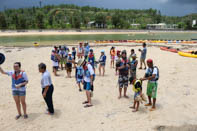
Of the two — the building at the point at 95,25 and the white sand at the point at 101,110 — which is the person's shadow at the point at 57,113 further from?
the building at the point at 95,25

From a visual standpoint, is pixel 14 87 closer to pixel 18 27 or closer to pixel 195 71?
pixel 195 71

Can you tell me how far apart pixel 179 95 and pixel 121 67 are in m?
3.04

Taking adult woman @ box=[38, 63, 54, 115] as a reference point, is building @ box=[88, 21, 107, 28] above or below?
above

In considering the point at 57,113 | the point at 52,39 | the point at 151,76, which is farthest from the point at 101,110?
the point at 52,39

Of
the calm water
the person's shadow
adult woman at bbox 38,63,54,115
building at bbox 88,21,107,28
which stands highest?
building at bbox 88,21,107,28

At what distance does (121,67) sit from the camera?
6391 millimetres

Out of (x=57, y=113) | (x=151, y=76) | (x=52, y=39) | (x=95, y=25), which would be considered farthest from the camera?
(x=95, y=25)

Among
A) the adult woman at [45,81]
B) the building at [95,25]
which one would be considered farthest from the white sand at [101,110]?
the building at [95,25]

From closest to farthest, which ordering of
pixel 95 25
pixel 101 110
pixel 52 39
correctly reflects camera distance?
pixel 101 110, pixel 52 39, pixel 95 25

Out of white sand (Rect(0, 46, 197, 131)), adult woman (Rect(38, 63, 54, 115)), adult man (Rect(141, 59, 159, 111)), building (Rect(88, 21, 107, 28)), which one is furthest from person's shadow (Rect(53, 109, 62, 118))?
building (Rect(88, 21, 107, 28))

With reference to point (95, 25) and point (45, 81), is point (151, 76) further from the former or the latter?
point (95, 25)

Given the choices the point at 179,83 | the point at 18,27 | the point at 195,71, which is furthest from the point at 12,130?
the point at 18,27

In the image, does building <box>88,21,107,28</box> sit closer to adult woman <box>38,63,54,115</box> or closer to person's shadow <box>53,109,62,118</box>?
person's shadow <box>53,109,62,118</box>

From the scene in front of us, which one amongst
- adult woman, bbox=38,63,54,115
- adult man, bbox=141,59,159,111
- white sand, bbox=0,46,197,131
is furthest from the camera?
adult man, bbox=141,59,159,111
